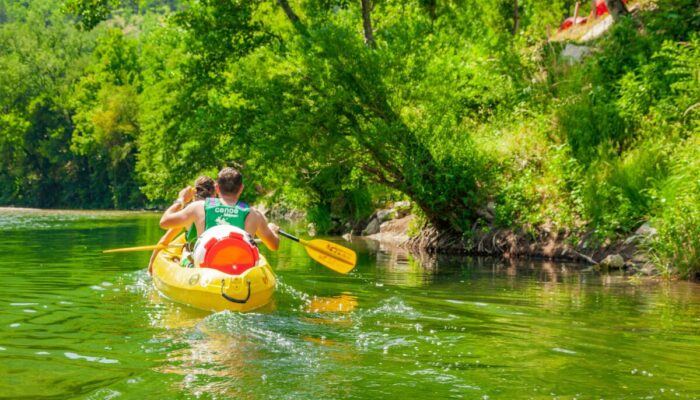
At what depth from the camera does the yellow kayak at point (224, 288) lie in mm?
7332

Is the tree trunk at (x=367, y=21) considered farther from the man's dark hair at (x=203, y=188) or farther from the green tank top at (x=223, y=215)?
the green tank top at (x=223, y=215)

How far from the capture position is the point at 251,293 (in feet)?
24.2

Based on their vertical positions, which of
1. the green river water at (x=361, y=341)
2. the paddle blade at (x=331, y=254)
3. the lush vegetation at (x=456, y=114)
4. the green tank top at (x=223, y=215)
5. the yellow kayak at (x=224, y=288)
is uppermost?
the lush vegetation at (x=456, y=114)

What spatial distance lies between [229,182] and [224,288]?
1.13 m

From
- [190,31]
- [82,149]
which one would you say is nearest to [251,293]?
[190,31]

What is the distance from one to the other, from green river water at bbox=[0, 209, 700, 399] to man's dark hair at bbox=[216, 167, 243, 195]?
119 centimetres

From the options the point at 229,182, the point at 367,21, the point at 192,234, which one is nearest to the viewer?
the point at 229,182

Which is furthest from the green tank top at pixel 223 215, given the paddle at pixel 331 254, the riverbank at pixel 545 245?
the riverbank at pixel 545 245

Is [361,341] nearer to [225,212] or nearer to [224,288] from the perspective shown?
[224,288]

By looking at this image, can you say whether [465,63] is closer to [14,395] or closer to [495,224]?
[495,224]

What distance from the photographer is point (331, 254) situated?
393 inches

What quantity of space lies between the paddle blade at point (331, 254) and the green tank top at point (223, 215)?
1929mm

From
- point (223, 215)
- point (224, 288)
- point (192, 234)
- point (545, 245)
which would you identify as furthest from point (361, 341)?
point (545, 245)

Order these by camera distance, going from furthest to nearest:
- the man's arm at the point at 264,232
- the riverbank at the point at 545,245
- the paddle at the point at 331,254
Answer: the riverbank at the point at 545,245 < the paddle at the point at 331,254 < the man's arm at the point at 264,232
